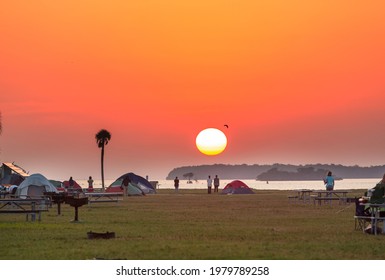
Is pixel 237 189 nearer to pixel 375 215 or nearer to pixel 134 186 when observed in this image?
pixel 134 186

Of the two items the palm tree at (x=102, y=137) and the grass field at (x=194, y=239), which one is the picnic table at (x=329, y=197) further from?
the palm tree at (x=102, y=137)

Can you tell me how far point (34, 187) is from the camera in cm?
5791

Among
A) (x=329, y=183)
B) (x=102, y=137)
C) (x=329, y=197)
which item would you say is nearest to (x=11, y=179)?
(x=102, y=137)

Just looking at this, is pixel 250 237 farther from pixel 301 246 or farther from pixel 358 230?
pixel 358 230

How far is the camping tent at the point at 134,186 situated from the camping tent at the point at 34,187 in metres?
19.1

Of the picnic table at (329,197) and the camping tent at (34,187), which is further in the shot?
the camping tent at (34,187)

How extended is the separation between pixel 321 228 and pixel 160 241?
762 centimetres

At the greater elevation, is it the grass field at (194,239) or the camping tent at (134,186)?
the camping tent at (134,186)

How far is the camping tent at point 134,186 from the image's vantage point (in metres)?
78.1

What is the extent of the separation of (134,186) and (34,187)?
2189 centimetres

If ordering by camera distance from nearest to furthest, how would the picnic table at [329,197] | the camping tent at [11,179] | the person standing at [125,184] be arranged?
the picnic table at [329,197] < the person standing at [125,184] < the camping tent at [11,179]

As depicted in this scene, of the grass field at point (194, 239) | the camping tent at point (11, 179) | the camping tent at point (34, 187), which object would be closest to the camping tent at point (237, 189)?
the camping tent at point (34, 187)

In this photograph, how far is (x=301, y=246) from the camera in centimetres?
2241

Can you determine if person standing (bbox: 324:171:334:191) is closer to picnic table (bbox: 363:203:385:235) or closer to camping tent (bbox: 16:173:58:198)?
camping tent (bbox: 16:173:58:198)
